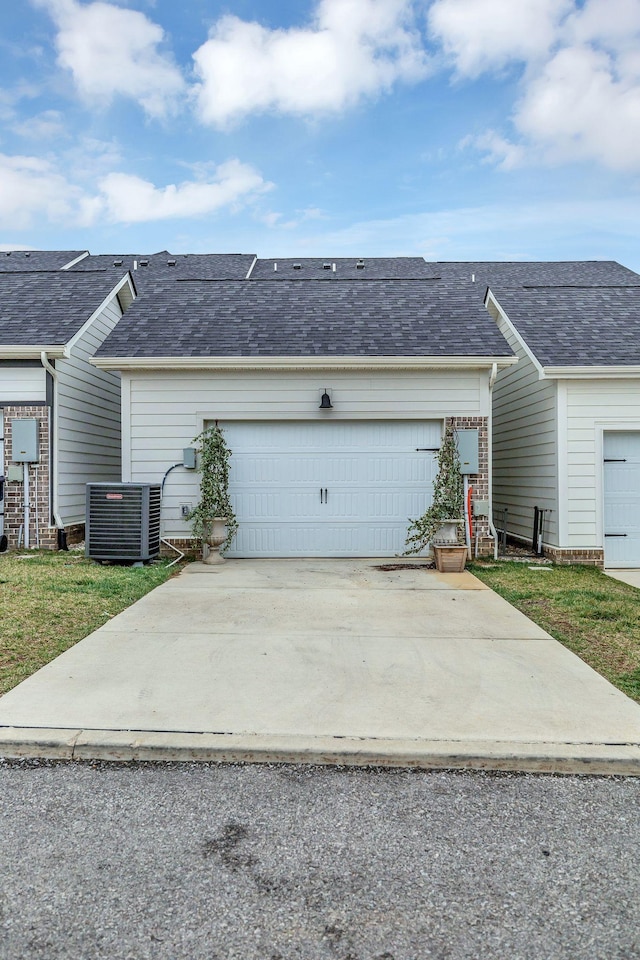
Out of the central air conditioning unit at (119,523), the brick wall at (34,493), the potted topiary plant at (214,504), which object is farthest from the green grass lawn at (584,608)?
the brick wall at (34,493)

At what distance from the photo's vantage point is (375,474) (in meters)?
9.12

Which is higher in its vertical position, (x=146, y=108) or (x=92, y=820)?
(x=146, y=108)

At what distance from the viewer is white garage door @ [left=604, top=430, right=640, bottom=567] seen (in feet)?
29.4

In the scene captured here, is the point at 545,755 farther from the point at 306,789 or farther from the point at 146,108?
the point at 146,108

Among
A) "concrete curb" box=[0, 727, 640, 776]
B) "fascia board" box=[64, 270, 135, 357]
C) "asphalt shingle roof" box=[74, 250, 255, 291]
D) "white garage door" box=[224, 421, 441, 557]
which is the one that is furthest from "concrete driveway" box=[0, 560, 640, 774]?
"asphalt shingle roof" box=[74, 250, 255, 291]

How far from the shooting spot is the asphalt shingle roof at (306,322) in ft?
29.8

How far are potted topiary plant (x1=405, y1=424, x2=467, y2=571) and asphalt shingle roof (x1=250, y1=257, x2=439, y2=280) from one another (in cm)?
760

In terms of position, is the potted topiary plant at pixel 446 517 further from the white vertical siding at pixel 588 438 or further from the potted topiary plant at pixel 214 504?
the potted topiary plant at pixel 214 504

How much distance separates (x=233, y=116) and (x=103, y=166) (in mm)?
3718

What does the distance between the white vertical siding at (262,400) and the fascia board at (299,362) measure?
0.58 feet

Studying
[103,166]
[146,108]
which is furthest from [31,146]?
[146,108]

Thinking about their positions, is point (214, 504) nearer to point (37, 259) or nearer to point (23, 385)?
point (23, 385)

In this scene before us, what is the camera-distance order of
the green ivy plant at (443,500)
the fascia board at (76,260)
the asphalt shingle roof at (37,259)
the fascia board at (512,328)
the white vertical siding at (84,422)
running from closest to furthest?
the green ivy plant at (443,500), the fascia board at (512,328), the white vertical siding at (84,422), the fascia board at (76,260), the asphalt shingle roof at (37,259)

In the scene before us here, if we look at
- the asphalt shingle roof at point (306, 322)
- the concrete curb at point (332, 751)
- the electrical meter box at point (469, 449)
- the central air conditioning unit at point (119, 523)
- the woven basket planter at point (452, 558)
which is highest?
the asphalt shingle roof at point (306, 322)
